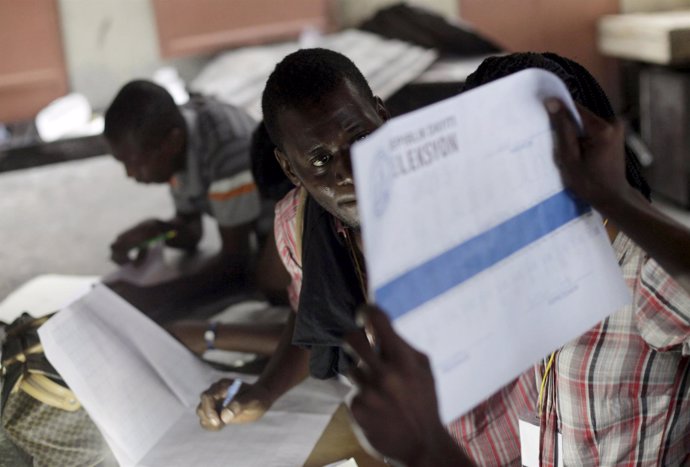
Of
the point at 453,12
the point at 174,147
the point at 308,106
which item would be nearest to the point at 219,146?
the point at 174,147

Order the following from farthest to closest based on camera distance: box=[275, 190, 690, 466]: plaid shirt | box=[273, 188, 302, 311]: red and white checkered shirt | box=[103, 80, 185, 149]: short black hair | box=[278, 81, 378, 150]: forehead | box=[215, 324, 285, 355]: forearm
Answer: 1. box=[103, 80, 185, 149]: short black hair
2. box=[215, 324, 285, 355]: forearm
3. box=[273, 188, 302, 311]: red and white checkered shirt
4. box=[278, 81, 378, 150]: forehead
5. box=[275, 190, 690, 466]: plaid shirt

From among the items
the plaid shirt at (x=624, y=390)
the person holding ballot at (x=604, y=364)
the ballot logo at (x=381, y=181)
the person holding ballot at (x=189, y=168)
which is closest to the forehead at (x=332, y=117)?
the person holding ballot at (x=604, y=364)

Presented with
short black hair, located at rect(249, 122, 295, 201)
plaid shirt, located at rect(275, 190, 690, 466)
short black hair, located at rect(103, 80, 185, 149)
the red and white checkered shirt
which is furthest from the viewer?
short black hair, located at rect(103, 80, 185, 149)

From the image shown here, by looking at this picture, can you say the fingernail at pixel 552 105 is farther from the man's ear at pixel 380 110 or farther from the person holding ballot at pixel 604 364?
the man's ear at pixel 380 110

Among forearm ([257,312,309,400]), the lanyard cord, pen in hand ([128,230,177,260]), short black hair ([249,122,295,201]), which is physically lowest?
pen in hand ([128,230,177,260])

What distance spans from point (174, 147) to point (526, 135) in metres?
1.42

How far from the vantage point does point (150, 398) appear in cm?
117

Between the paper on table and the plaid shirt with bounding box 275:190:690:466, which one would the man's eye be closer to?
the plaid shirt with bounding box 275:190:690:466

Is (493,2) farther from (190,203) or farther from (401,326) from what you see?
(401,326)

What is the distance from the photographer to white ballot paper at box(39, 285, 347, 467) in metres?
1.07

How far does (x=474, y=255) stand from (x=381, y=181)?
106 millimetres

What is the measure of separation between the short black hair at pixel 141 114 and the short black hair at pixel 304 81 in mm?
795

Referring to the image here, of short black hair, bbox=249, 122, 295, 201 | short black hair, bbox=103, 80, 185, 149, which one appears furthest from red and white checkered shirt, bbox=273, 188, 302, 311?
→ short black hair, bbox=103, 80, 185, 149

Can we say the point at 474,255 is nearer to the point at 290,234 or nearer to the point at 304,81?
the point at 304,81
